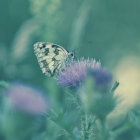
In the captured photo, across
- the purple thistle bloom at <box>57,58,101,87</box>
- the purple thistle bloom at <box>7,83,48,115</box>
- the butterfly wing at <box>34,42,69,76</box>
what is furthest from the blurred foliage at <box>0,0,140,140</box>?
the purple thistle bloom at <box>57,58,101,87</box>

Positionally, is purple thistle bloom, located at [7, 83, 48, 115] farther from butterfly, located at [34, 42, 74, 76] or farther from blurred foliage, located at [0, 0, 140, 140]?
blurred foliage, located at [0, 0, 140, 140]

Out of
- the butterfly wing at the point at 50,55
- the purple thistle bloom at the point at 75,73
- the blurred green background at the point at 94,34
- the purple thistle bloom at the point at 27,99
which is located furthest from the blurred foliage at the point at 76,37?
the purple thistle bloom at the point at 75,73

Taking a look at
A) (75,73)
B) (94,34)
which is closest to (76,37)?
(75,73)

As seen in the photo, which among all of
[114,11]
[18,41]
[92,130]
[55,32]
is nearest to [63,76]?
[92,130]

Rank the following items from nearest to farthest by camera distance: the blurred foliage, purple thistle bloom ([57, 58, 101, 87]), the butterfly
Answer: purple thistle bloom ([57, 58, 101, 87]) < the butterfly < the blurred foliage

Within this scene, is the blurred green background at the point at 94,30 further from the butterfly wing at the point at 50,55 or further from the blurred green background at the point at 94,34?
the butterfly wing at the point at 50,55
